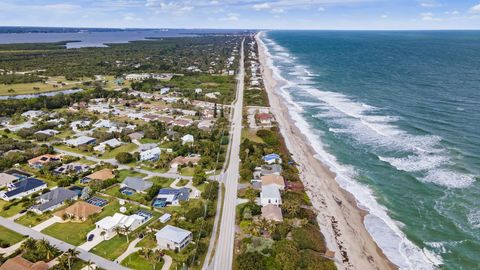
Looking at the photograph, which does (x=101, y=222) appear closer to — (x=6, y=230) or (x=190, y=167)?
(x=6, y=230)

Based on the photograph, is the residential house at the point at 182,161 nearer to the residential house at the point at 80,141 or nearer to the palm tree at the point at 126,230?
the palm tree at the point at 126,230

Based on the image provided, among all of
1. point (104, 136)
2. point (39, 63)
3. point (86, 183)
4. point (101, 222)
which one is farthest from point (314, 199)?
point (39, 63)

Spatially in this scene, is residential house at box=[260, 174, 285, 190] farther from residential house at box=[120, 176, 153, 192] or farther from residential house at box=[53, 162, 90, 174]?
residential house at box=[53, 162, 90, 174]

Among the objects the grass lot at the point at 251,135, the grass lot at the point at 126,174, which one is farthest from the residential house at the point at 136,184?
the grass lot at the point at 251,135

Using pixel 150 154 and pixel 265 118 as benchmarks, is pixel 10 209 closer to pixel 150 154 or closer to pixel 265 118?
pixel 150 154

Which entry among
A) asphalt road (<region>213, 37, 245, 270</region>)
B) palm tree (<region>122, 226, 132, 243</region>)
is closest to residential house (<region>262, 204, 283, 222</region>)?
asphalt road (<region>213, 37, 245, 270</region>)
